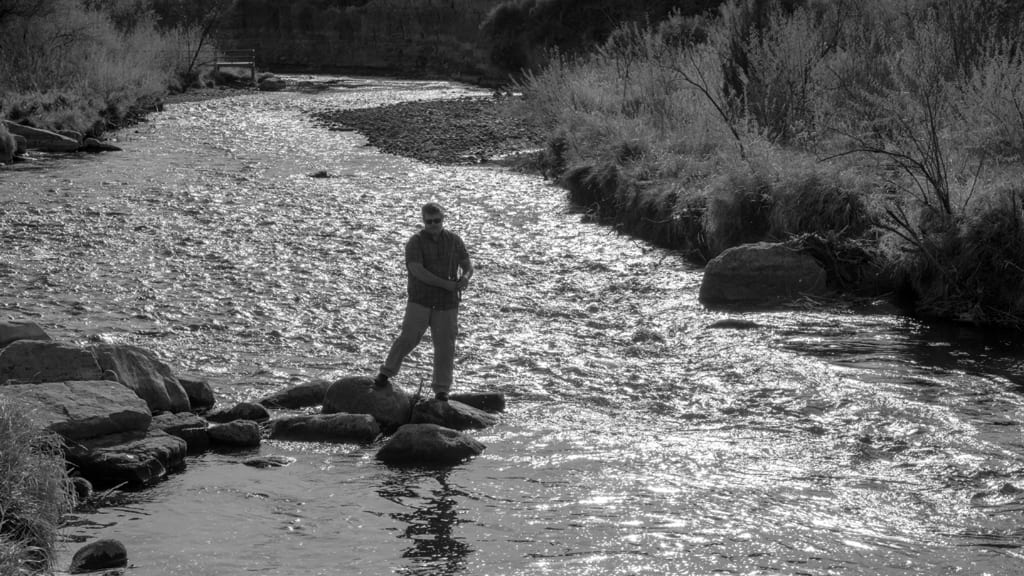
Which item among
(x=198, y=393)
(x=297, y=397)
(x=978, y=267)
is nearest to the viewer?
(x=198, y=393)

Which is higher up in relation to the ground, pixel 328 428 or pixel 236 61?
pixel 236 61

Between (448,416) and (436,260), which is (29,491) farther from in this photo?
(436,260)

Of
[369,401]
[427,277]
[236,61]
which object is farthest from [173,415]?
[236,61]

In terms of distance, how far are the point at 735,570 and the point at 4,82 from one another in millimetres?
31267

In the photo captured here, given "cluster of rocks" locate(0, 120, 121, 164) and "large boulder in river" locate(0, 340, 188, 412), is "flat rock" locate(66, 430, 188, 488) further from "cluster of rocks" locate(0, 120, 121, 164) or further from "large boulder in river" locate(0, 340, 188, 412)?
"cluster of rocks" locate(0, 120, 121, 164)

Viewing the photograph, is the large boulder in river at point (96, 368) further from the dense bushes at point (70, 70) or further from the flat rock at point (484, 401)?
the dense bushes at point (70, 70)

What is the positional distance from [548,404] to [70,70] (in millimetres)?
29916

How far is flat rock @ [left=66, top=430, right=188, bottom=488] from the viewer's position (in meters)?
7.73

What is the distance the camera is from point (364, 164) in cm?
2530

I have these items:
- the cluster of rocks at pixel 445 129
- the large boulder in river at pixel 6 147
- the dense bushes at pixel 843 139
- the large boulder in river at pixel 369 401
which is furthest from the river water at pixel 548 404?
the cluster of rocks at pixel 445 129

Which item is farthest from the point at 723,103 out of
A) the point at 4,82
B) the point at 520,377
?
the point at 4,82

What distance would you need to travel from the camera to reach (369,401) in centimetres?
915

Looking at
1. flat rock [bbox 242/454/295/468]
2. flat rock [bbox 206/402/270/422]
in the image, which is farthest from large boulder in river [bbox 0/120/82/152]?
flat rock [bbox 242/454/295/468]

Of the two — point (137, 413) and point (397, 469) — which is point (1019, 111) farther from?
point (137, 413)
